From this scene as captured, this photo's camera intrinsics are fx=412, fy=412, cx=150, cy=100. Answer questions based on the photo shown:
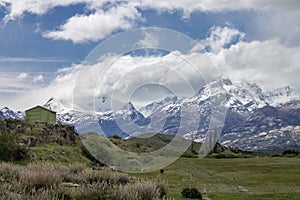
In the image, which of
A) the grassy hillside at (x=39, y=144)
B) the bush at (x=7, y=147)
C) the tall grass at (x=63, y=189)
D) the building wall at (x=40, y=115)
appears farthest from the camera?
the building wall at (x=40, y=115)

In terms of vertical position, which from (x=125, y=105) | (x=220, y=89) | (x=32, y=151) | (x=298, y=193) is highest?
(x=220, y=89)

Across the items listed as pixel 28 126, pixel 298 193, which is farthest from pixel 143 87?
pixel 28 126

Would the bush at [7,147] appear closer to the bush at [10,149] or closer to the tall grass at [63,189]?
the bush at [10,149]

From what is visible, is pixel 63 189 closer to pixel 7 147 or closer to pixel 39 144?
pixel 7 147

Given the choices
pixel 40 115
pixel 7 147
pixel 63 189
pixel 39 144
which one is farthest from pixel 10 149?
pixel 40 115

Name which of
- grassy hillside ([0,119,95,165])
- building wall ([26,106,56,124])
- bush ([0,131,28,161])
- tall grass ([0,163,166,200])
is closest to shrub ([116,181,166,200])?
tall grass ([0,163,166,200])

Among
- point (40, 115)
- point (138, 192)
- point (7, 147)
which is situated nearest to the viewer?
point (138, 192)

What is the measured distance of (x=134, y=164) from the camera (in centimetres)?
3791

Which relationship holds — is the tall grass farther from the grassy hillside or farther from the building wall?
the building wall

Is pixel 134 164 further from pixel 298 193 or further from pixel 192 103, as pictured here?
pixel 298 193

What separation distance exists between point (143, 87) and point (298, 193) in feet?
31.3

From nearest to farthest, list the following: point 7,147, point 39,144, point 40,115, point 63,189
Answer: point 63,189, point 7,147, point 39,144, point 40,115

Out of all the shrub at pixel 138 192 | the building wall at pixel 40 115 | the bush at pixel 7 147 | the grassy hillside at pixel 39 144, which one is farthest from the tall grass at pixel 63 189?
the building wall at pixel 40 115

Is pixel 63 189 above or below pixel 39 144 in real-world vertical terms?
below
